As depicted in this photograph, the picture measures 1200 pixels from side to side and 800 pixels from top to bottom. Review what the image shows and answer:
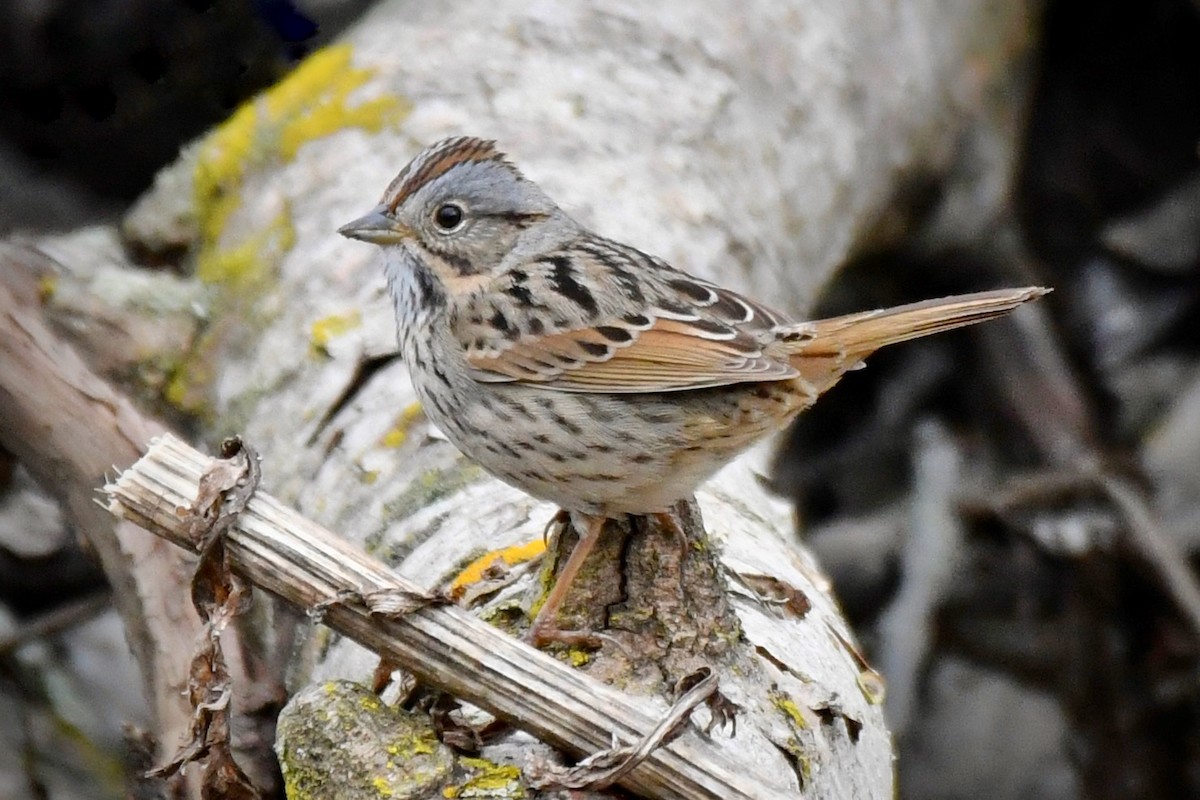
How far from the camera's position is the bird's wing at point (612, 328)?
9.73 ft

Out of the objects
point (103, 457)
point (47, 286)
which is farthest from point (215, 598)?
point (47, 286)

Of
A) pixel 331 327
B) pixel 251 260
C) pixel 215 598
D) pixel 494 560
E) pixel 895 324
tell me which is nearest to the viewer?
pixel 215 598

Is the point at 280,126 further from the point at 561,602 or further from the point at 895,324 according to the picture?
the point at 561,602

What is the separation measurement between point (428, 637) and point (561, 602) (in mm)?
337

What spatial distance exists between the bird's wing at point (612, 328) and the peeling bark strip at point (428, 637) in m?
0.79

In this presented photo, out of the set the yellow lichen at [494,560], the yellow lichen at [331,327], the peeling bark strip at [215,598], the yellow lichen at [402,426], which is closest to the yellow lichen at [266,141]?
the yellow lichen at [331,327]

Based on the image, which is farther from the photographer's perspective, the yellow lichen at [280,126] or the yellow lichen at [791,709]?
the yellow lichen at [280,126]

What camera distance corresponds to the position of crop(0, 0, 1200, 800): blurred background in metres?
4.62

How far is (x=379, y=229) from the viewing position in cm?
313

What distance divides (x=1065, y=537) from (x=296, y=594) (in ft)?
10.2

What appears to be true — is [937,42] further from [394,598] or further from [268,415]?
[394,598]

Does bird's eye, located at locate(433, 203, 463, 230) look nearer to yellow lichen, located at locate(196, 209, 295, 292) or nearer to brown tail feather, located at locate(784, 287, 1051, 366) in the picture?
brown tail feather, located at locate(784, 287, 1051, 366)

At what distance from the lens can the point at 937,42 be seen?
5.25 meters

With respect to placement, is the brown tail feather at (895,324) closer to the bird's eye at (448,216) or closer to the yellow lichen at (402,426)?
the bird's eye at (448,216)
